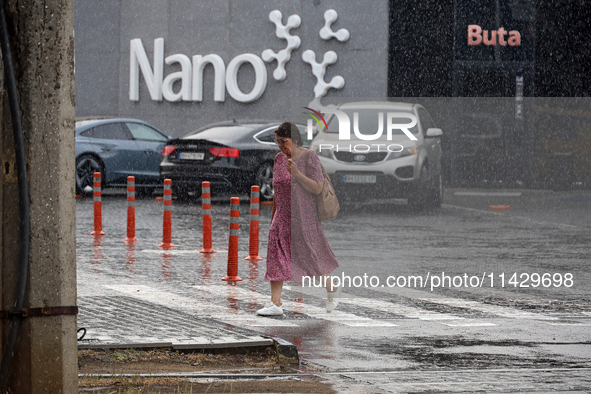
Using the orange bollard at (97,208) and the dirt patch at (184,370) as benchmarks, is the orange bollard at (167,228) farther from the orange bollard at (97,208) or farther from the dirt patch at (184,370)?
the dirt patch at (184,370)

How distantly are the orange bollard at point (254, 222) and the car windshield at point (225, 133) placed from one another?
828cm

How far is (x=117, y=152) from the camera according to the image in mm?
21688

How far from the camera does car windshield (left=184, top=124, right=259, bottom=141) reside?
21.1 meters

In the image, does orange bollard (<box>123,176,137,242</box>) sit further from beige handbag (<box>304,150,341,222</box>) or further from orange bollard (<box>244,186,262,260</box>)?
beige handbag (<box>304,150,341,222</box>)

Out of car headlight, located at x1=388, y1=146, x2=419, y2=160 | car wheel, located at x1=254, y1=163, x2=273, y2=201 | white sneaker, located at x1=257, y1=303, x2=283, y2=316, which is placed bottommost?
white sneaker, located at x1=257, y1=303, x2=283, y2=316

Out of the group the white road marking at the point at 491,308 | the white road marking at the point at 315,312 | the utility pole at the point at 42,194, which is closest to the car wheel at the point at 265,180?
the white road marking at the point at 315,312

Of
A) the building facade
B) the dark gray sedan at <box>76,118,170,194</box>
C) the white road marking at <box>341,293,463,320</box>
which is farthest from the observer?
the building facade

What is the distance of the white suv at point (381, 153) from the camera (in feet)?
62.4

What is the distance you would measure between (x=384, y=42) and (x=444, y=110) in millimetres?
2454

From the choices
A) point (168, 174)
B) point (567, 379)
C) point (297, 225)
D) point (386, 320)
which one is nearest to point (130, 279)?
point (297, 225)

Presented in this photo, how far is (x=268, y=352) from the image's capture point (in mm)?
7086

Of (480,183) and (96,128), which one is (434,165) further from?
(480,183)

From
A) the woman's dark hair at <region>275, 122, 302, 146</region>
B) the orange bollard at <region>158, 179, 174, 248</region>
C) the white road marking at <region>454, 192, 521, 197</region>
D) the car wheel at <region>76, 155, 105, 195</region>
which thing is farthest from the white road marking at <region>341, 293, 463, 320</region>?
the white road marking at <region>454, 192, 521, 197</region>

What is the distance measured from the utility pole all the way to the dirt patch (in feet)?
4.06
